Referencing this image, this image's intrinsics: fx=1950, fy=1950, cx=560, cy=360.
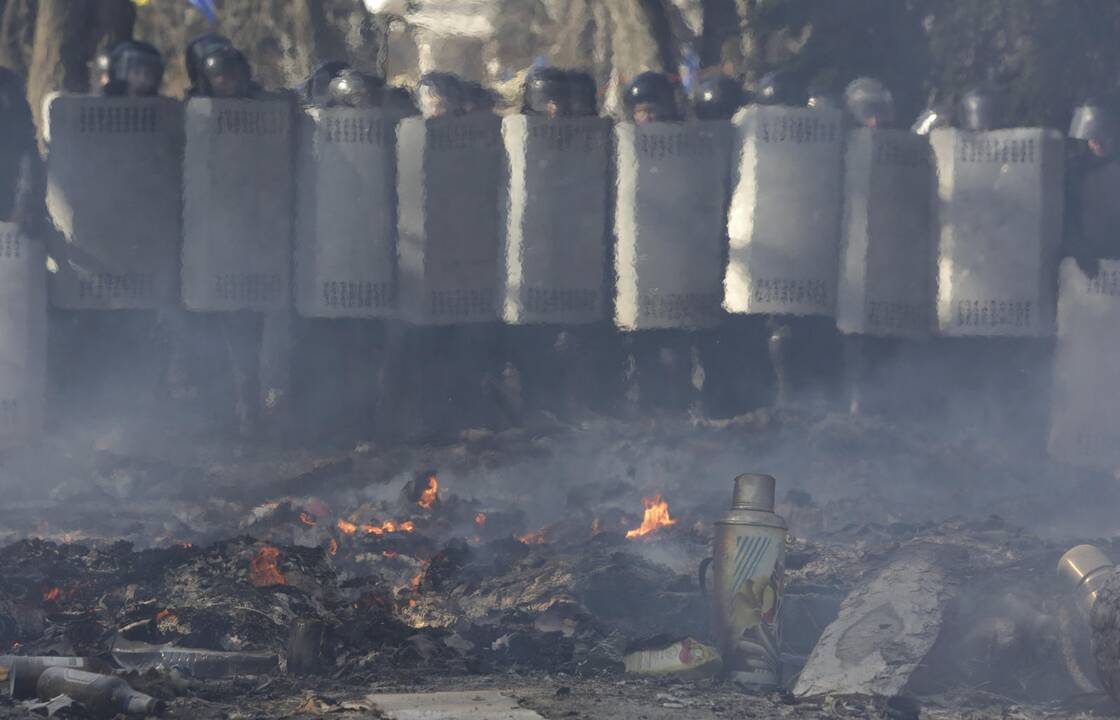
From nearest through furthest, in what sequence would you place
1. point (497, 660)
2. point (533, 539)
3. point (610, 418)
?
point (497, 660) → point (533, 539) → point (610, 418)

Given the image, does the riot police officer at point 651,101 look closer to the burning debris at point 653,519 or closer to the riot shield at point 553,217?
the riot shield at point 553,217

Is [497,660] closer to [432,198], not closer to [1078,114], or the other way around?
[432,198]

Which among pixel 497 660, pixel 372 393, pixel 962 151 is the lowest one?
pixel 497 660

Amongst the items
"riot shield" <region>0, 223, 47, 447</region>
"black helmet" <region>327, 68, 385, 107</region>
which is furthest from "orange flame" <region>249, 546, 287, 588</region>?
"black helmet" <region>327, 68, 385, 107</region>

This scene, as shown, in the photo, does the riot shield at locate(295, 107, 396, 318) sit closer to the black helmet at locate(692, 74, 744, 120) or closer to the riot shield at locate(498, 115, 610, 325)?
the riot shield at locate(498, 115, 610, 325)

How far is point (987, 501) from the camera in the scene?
18.5 metres

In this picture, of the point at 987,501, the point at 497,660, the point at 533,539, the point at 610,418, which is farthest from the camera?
the point at 610,418

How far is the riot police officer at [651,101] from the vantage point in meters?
19.3

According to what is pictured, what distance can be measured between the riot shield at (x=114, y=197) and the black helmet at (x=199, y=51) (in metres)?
0.46

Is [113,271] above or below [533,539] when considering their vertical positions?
above

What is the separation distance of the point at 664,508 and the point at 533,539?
1.31 m

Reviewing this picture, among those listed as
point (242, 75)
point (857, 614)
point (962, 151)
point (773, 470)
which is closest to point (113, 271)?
point (242, 75)

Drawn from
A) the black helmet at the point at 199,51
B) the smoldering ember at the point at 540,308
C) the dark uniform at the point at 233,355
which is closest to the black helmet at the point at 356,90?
the smoldering ember at the point at 540,308

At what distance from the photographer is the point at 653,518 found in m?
16.9
